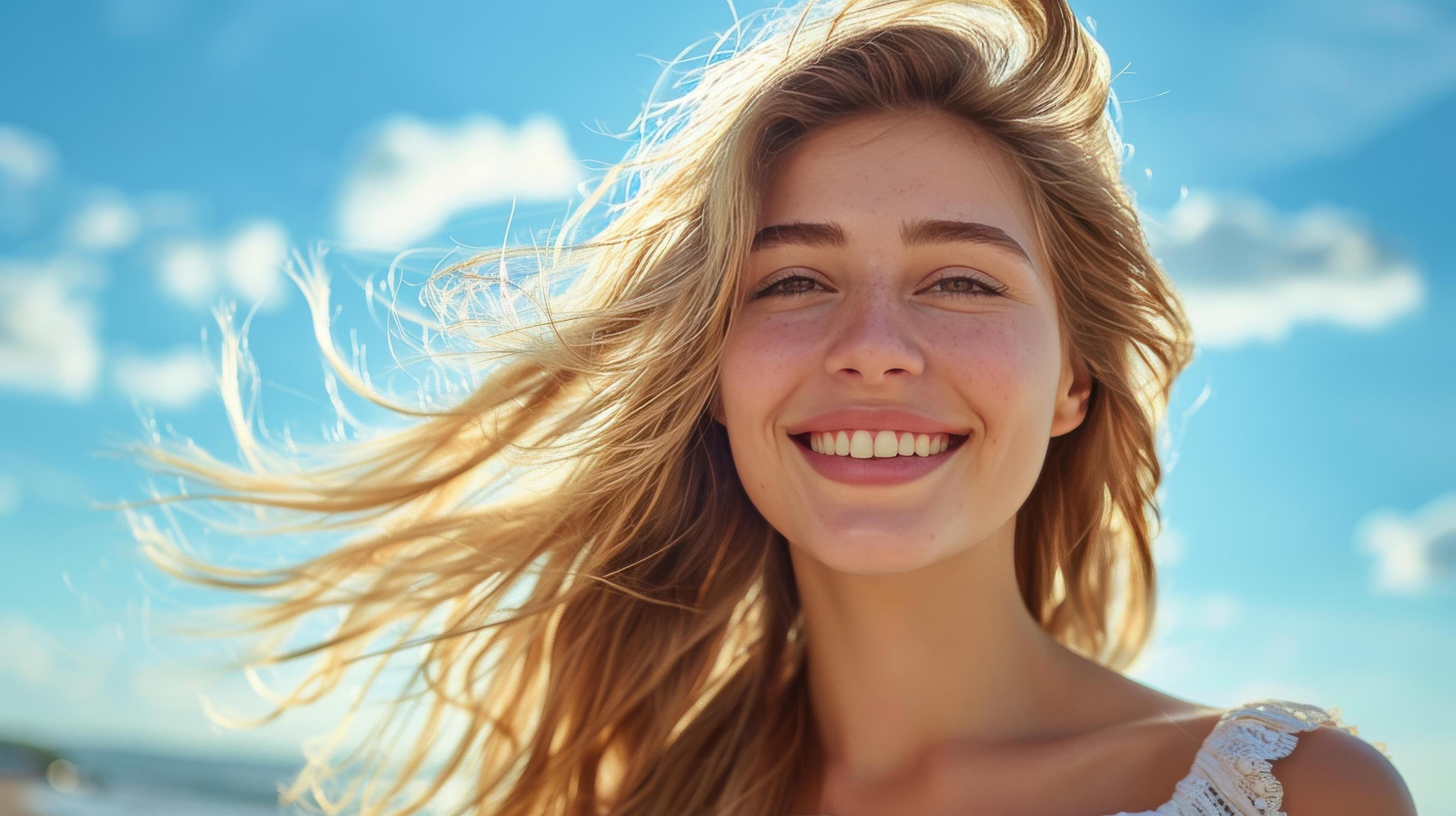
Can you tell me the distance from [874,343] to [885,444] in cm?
22

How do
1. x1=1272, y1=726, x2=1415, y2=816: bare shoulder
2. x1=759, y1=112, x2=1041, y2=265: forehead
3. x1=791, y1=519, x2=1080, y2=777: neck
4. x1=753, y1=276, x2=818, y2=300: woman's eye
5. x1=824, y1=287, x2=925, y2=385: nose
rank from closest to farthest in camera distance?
1. x1=1272, y1=726, x2=1415, y2=816: bare shoulder
2. x1=824, y1=287, x2=925, y2=385: nose
3. x1=759, y1=112, x2=1041, y2=265: forehead
4. x1=753, y1=276, x2=818, y2=300: woman's eye
5. x1=791, y1=519, x2=1080, y2=777: neck

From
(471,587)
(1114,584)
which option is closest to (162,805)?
(471,587)

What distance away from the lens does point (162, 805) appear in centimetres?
1054

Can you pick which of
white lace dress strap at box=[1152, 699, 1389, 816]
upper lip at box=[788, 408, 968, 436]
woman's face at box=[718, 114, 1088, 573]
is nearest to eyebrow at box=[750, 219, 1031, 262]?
woman's face at box=[718, 114, 1088, 573]

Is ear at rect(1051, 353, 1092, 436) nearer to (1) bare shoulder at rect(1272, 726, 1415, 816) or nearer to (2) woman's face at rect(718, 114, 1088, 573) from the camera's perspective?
(2) woman's face at rect(718, 114, 1088, 573)

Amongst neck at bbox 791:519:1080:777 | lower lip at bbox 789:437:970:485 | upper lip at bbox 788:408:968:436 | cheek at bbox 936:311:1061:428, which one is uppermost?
cheek at bbox 936:311:1061:428

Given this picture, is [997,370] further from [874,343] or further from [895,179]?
[895,179]

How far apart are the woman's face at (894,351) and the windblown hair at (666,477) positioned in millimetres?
119

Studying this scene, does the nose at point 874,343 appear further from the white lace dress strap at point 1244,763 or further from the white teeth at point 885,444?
the white lace dress strap at point 1244,763

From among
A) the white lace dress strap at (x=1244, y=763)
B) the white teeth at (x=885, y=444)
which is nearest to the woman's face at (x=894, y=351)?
the white teeth at (x=885, y=444)

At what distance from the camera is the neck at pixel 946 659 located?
103 inches

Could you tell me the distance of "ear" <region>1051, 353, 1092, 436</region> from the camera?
8.75 feet

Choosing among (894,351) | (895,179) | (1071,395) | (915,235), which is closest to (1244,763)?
(1071,395)

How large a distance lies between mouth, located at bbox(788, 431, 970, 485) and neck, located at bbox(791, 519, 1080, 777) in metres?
0.31
